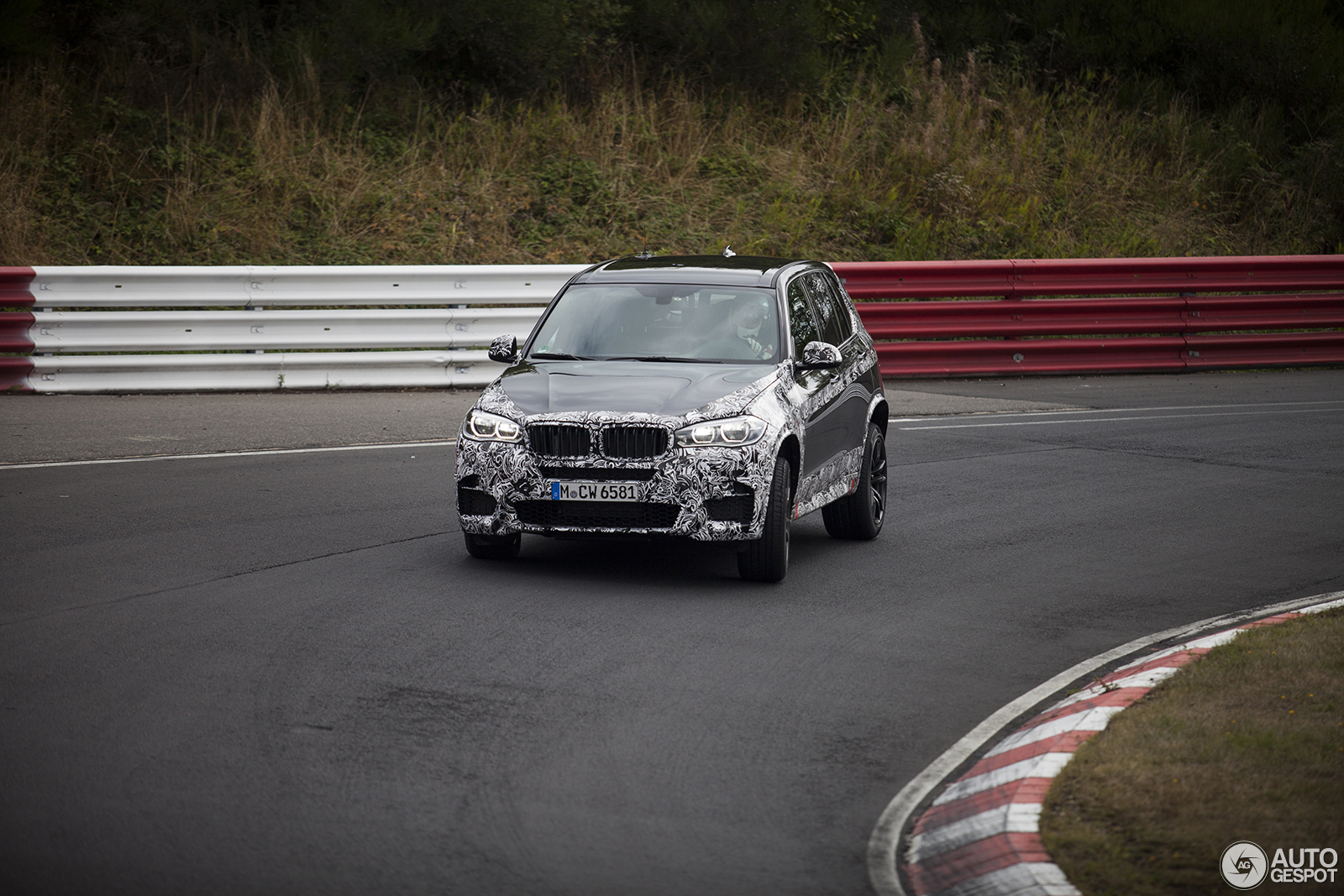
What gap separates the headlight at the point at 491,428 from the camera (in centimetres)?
870

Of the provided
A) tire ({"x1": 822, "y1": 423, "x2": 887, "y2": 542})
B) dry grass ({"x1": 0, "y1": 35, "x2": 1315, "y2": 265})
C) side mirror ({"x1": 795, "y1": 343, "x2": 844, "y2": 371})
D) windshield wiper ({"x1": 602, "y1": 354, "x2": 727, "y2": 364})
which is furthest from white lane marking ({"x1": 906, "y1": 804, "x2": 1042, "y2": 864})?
dry grass ({"x1": 0, "y1": 35, "x2": 1315, "y2": 265})

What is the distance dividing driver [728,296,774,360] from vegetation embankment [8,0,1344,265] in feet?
37.4

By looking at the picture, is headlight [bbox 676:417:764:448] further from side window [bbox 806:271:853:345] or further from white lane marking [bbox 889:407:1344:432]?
white lane marking [bbox 889:407:1344:432]

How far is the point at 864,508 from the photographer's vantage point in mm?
10289

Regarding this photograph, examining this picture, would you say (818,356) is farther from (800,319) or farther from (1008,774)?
(1008,774)

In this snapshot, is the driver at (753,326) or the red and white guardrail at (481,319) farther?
the red and white guardrail at (481,319)

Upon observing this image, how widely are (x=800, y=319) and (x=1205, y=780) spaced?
206 inches

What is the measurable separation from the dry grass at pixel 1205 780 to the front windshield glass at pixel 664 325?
3.77 meters

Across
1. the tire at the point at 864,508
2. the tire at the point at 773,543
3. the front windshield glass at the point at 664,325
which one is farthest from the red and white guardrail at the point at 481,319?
the tire at the point at 773,543

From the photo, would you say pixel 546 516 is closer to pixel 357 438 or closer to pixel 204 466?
pixel 204 466

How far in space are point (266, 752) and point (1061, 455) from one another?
31.0 ft

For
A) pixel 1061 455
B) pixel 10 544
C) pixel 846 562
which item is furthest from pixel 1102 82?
pixel 10 544

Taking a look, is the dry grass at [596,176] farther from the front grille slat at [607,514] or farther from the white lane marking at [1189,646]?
the white lane marking at [1189,646]

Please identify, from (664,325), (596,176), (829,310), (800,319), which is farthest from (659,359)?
(596,176)
